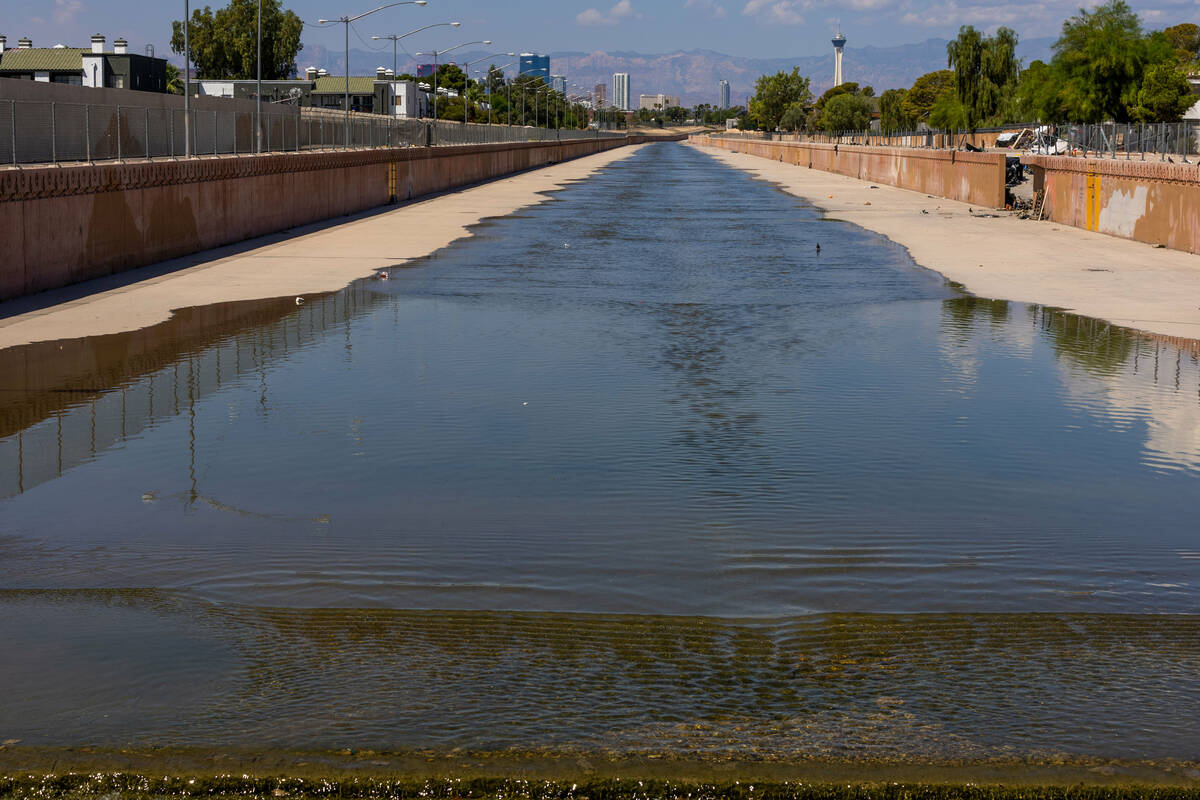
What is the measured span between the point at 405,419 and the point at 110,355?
478 cm

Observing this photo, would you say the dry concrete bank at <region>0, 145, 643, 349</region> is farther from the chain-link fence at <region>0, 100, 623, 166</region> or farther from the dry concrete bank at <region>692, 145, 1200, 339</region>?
the dry concrete bank at <region>692, 145, 1200, 339</region>

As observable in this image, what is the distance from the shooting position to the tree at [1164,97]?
91.4 metres

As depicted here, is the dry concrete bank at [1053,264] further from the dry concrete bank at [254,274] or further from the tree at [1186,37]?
the tree at [1186,37]

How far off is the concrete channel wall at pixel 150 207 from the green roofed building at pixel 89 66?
7192 cm

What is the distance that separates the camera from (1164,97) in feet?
299

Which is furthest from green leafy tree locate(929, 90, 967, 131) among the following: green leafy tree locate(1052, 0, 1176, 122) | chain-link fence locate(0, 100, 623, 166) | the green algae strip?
the green algae strip

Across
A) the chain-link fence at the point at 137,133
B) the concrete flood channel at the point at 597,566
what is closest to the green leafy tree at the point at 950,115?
the chain-link fence at the point at 137,133

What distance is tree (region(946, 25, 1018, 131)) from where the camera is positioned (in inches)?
5576

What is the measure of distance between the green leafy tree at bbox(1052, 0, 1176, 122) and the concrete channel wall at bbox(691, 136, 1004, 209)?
55.6 feet

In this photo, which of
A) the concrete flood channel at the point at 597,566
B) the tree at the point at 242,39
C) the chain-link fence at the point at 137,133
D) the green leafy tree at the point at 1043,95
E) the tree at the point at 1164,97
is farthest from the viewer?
the tree at the point at 242,39

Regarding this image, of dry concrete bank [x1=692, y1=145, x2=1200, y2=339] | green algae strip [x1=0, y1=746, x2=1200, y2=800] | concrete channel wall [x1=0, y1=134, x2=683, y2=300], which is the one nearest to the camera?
green algae strip [x1=0, y1=746, x2=1200, y2=800]

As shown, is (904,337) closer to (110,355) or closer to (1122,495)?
Result: (1122,495)

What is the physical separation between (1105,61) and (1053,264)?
255 feet

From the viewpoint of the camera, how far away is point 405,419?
11922 millimetres
